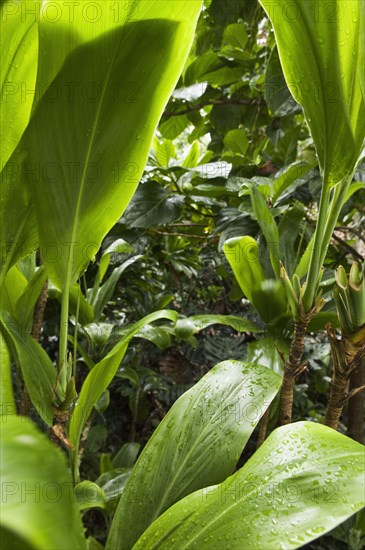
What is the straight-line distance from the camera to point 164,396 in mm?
1053

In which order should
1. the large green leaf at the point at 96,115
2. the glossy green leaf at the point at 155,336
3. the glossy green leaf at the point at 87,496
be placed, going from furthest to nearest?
the glossy green leaf at the point at 155,336, the glossy green leaf at the point at 87,496, the large green leaf at the point at 96,115

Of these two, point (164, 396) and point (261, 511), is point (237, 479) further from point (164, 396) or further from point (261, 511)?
point (164, 396)

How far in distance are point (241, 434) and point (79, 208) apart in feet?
0.99

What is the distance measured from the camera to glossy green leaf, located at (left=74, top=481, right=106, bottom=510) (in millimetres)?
501

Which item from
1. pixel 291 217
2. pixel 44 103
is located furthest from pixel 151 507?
pixel 291 217

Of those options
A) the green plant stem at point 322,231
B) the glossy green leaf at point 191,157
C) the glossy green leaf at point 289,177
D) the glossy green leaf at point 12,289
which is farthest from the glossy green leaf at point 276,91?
the glossy green leaf at point 12,289

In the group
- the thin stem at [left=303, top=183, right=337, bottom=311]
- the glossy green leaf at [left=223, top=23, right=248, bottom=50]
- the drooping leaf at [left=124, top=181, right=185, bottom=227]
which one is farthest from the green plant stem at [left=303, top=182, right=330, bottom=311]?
the glossy green leaf at [left=223, top=23, right=248, bottom=50]

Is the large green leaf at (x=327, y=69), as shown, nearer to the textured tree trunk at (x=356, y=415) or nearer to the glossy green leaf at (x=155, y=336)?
the glossy green leaf at (x=155, y=336)

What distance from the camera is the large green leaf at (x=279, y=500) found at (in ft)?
0.92

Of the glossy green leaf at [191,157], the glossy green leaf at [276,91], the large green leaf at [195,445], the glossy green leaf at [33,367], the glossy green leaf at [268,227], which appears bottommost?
the large green leaf at [195,445]

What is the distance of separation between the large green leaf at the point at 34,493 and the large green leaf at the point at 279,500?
0.53ft

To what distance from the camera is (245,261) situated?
0.61m

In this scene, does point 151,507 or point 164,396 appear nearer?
point 151,507

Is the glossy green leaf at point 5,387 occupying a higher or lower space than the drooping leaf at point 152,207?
lower
